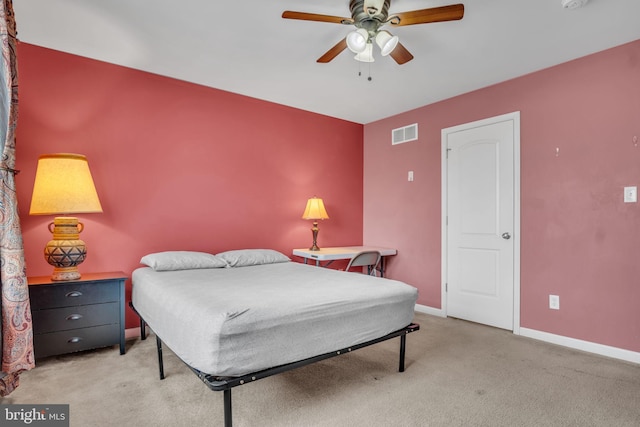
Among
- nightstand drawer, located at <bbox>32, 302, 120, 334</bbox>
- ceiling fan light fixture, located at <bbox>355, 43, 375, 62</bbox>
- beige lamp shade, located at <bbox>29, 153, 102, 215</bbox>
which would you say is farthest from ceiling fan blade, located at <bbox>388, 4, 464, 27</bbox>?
nightstand drawer, located at <bbox>32, 302, 120, 334</bbox>

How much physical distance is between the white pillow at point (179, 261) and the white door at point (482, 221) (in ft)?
8.14

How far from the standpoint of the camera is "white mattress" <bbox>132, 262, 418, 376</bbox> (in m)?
1.56

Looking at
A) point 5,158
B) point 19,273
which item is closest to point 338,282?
point 19,273

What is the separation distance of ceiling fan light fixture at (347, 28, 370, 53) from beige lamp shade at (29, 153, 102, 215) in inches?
85.8

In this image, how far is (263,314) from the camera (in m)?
1.65

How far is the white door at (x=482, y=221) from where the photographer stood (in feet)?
11.0

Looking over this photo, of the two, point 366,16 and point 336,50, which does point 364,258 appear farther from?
point 366,16

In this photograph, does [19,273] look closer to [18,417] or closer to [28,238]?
[18,417]

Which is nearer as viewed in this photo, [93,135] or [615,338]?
[615,338]

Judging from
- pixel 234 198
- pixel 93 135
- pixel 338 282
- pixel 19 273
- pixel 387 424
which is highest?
pixel 93 135

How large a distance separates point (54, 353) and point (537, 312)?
398cm

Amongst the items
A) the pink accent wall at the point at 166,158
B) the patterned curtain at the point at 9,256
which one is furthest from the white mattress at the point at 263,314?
the pink accent wall at the point at 166,158

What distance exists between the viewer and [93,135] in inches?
120

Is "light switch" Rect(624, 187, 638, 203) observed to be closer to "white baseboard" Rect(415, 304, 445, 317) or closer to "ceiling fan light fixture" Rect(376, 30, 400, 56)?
"white baseboard" Rect(415, 304, 445, 317)
